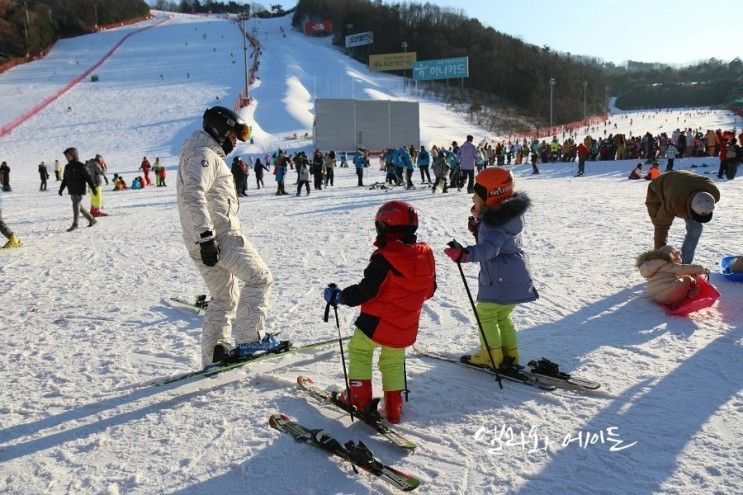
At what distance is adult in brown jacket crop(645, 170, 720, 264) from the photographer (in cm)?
500

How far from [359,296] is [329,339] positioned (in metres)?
1.66

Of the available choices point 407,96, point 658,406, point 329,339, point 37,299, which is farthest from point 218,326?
point 407,96

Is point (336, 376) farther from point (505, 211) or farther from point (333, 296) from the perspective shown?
point (505, 211)

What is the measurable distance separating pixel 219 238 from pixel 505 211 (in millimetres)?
1793

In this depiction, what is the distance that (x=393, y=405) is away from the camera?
10.3 ft

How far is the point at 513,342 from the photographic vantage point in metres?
3.78

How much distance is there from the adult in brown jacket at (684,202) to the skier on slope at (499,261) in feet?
7.50

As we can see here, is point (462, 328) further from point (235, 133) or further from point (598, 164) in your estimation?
point (598, 164)

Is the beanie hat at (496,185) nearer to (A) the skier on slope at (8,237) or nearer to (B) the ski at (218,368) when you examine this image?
(B) the ski at (218,368)

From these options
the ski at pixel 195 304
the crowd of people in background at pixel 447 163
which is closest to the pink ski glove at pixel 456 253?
the ski at pixel 195 304

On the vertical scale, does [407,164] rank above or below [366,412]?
above

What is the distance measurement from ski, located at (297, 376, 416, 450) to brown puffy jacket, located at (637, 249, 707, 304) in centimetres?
304

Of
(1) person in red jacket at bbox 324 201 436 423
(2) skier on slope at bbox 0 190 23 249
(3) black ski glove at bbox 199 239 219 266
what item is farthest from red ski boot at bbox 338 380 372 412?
(2) skier on slope at bbox 0 190 23 249

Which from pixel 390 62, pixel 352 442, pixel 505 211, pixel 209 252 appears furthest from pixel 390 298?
pixel 390 62
